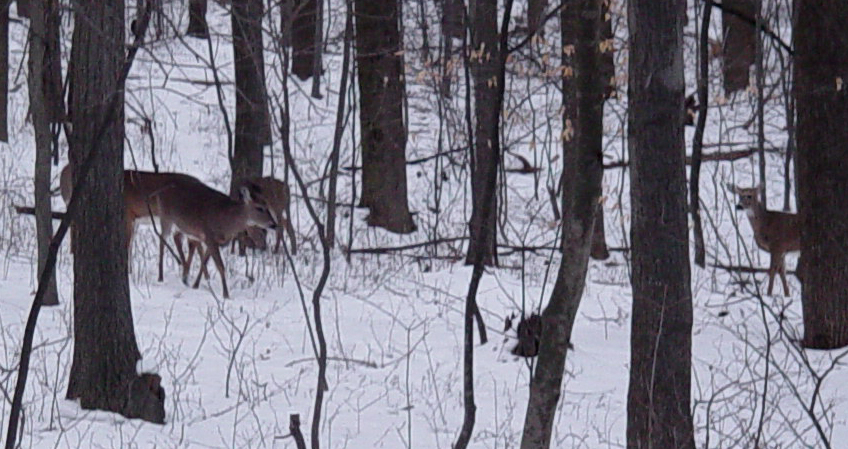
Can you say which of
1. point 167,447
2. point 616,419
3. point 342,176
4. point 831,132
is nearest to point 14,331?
point 167,447

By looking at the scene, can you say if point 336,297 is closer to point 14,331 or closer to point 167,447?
point 14,331

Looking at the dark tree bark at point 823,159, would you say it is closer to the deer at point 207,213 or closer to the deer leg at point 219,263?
the deer leg at point 219,263

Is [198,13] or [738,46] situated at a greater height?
[738,46]

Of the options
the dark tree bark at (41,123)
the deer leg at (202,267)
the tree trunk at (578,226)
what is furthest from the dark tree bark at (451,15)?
the tree trunk at (578,226)

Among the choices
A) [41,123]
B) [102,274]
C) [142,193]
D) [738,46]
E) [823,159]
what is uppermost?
[738,46]

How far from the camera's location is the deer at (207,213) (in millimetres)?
12094

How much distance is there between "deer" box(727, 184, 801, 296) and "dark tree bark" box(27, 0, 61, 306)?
24.9ft

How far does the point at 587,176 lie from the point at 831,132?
4283 mm

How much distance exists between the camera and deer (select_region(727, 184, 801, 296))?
1398 cm

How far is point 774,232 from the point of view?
46.8 feet

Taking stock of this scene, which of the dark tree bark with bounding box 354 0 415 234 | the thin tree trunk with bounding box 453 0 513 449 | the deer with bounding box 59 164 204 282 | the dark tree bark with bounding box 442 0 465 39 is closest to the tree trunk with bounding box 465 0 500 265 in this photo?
the dark tree bark with bounding box 354 0 415 234

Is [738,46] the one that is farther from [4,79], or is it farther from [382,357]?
[382,357]

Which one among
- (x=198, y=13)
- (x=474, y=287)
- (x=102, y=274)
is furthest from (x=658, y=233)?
(x=198, y=13)

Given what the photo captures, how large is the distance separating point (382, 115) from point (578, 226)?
10651mm
